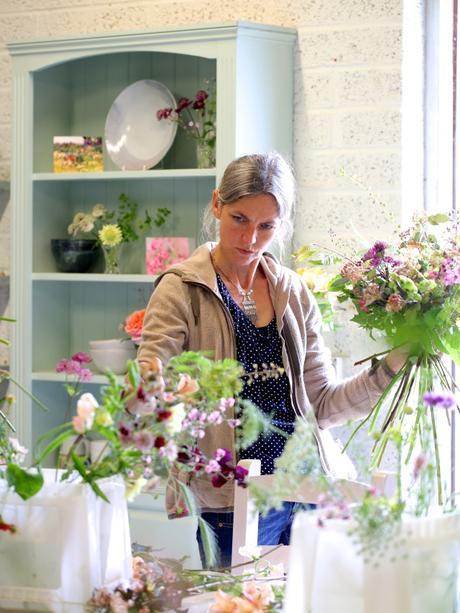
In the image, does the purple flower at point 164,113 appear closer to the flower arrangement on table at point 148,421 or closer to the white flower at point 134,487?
the flower arrangement on table at point 148,421

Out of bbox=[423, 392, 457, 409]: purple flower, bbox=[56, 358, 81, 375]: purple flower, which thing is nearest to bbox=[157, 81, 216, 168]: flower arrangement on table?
bbox=[56, 358, 81, 375]: purple flower

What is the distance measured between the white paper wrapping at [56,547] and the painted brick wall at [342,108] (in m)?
1.82

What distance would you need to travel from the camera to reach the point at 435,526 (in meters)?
1.09

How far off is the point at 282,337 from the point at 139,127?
126 centimetres

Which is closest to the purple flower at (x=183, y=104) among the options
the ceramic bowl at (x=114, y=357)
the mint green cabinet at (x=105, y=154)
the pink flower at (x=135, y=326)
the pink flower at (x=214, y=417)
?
the mint green cabinet at (x=105, y=154)

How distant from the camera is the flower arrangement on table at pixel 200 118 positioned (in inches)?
120

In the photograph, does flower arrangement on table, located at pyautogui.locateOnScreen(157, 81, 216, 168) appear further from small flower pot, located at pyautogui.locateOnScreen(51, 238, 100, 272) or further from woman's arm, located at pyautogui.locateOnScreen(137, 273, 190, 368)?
woman's arm, located at pyautogui.locateOnScreen(137, 273, 190, 368)

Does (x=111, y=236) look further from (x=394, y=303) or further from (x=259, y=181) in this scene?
(x=394, y=303)

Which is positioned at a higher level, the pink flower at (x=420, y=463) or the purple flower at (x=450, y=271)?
the purple flower at (x=450, y=271)

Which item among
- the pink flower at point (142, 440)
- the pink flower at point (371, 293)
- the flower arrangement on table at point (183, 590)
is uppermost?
the pink flower at point (371, 293)

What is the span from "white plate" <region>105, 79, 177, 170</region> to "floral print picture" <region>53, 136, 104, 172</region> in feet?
0.17

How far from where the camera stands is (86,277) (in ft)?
10.5

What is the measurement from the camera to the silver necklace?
2.25 meters

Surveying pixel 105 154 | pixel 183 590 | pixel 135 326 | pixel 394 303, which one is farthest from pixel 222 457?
pixel 105 154
